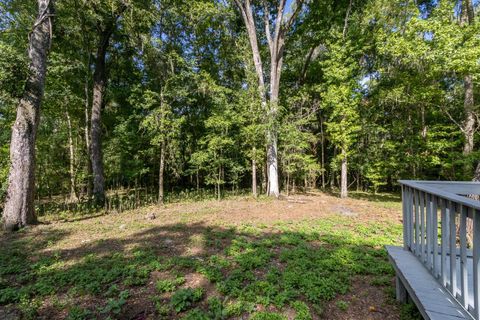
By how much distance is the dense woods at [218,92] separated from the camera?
7355mm

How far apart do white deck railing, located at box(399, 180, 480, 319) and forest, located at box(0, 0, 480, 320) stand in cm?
7

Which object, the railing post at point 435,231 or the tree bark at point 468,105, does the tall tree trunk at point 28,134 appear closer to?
the railing post at point 435,231

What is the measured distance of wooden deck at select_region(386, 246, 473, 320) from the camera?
1.62 meters

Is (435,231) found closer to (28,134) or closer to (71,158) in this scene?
(28,134)

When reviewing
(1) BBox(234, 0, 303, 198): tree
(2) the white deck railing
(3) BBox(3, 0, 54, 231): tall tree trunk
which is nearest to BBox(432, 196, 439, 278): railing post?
(2) the white deck railing

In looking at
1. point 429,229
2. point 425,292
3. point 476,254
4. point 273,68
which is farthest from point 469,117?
point 476,254

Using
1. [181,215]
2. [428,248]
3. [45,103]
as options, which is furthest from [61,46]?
[428,248]

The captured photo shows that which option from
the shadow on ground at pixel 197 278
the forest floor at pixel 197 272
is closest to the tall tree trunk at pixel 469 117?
the forest floor at pixel 197 272

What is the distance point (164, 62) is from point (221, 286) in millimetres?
8818

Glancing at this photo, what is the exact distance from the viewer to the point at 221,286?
9.29 ft

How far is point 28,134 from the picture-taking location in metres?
5.46

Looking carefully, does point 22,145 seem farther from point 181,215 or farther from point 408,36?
point 408,36

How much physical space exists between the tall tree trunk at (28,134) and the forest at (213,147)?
0.04m

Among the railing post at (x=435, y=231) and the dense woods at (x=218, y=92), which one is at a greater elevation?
the dense woods at (x=218, y=92)
